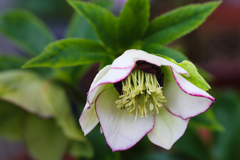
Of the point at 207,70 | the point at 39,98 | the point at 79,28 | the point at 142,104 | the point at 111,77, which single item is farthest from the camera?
the point at 207,70

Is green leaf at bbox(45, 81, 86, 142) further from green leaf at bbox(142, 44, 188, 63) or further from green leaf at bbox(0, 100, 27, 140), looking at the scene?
green leaf at bbox(142, 44, 188, 63)

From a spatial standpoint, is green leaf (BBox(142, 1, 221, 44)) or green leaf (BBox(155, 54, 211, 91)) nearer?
green leaf (BBox(155, 54, 211, 91))

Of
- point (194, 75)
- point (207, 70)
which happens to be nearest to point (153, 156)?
point (194, 75)

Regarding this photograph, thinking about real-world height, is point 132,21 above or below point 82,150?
above

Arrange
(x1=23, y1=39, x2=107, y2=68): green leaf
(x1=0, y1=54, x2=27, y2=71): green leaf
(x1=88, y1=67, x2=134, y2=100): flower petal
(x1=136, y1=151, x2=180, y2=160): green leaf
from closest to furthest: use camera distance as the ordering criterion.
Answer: (x1=88, y1=67, x2=134, y2=100): flower petal, (x1=23, y1=39, x2=107, y2=68): green leaf, (x1=0, y1=54, x2=27, y2=71): green leaf, (x1=136, y1=151, x2=180, y2=160): green leaf

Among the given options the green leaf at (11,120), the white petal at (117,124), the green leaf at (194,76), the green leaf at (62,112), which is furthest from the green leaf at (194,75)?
the green leaf at (11,120)

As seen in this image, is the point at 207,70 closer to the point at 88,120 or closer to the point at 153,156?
the point at 153,156

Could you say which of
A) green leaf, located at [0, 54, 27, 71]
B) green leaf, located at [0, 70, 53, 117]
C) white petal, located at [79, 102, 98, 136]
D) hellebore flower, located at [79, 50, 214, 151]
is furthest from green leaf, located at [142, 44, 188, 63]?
green leaf, located at [0, 54, 27, 71]
